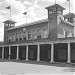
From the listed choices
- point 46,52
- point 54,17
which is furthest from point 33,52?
point 54,17

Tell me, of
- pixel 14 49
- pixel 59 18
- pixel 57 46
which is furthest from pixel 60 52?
pixel 14 49

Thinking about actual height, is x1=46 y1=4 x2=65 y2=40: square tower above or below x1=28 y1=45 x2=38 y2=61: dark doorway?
above

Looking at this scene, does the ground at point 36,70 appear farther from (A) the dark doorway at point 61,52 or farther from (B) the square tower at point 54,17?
(B) the square tower at point 54,17

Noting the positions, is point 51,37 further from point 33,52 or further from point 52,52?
point 33,52

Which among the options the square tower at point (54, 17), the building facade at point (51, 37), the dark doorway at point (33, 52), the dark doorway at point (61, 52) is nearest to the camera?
the building facade at point (51, 37)

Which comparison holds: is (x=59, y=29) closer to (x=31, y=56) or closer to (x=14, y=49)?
(x=31, y=56)

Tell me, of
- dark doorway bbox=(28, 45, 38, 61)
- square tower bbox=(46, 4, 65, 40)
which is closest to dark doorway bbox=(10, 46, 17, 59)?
dark doorway bbox=(28, 45, 38, 61)

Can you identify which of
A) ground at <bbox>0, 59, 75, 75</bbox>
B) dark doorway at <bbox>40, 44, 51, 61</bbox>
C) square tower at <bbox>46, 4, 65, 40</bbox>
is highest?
square tower at <bbox>46, 4, 65, 40</bbox>

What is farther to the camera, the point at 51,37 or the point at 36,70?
the point at 51,37

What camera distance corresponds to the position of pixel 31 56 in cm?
3956

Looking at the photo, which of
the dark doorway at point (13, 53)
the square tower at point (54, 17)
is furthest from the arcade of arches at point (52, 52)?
the dark doorway at point (13, 53)

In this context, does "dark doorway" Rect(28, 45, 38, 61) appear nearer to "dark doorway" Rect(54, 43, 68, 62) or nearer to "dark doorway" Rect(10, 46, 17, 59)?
"dark doorway" Rect(10, 46, 17, 59)

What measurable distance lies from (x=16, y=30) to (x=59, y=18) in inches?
602

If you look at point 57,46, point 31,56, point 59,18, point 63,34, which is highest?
point 59,18
